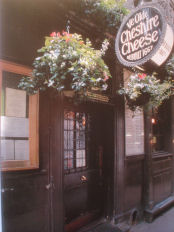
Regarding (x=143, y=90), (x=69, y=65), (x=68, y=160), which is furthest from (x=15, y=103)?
(x=143, y=90)

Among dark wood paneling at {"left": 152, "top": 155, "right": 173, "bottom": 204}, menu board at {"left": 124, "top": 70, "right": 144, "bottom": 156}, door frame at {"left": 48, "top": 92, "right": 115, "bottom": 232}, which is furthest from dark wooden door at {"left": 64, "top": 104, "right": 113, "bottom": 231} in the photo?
dark wood paneling at {"left": 152, "top": 155, "right": 173, "bottom": 204}

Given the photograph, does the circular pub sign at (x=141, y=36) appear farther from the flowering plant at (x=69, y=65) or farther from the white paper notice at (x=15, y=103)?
the white paper notice at (x=15, y=103)

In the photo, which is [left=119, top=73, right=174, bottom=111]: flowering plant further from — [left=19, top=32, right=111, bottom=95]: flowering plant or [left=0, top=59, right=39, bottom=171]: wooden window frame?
[left=0, top=59, right=39, bottom=171]: wooden window frame

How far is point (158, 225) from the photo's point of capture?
4.94m

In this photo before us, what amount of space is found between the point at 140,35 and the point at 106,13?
3.36 feet

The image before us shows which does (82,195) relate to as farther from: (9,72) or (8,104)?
(9,72)

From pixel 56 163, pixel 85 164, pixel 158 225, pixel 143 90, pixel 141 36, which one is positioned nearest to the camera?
pixel 56 163

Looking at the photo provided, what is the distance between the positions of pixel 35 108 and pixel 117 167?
8.19 feet

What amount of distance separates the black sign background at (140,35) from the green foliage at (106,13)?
482 millimetres

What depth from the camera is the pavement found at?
4.67 meters

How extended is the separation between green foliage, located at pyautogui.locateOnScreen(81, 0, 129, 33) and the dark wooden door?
1.80m

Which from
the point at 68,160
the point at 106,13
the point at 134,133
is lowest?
the point at 68,160

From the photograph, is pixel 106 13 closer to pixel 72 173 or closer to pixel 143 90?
pixel 143 90

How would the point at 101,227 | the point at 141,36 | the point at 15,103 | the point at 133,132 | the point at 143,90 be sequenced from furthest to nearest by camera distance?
the point at 133,132
the point at 101,227
the point at 143,90
the point at 141,36
the point at 15,103
